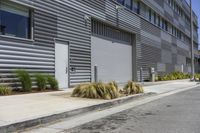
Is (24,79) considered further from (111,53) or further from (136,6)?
(136,6)

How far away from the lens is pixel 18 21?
1745cm

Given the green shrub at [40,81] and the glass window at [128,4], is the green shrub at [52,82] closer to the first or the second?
the green shrub at [40,81]

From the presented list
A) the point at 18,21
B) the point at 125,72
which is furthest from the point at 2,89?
the point at 125,72

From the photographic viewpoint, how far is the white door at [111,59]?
2641cm

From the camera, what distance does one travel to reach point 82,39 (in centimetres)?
2361

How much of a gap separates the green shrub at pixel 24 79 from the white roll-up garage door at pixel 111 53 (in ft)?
A: 28.1

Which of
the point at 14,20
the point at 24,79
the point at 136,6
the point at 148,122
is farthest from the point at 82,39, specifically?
the point at 148,122

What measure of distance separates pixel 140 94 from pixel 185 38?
4789 cm

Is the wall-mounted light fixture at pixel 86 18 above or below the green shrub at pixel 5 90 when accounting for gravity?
above

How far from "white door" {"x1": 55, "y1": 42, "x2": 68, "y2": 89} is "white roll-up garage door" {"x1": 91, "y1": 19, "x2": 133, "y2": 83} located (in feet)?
13.1

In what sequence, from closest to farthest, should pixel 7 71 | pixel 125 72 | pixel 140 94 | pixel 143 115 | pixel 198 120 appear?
pixel 198 120 < pixel 143 115 < pixel 7 71 < pixel 140 94 < pixel 125 72

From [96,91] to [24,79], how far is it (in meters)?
3.24

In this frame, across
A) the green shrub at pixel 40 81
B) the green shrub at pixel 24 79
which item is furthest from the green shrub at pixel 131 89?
the green shrub at pixel 24 79

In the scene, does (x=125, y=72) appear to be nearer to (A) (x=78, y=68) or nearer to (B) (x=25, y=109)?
(A) (x=78, y=68)
